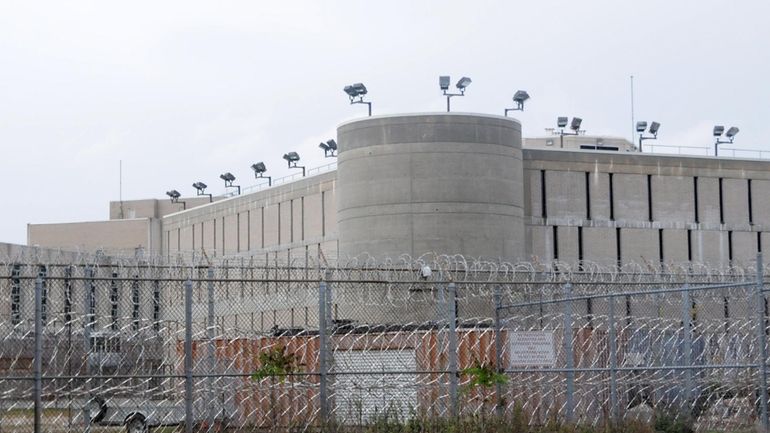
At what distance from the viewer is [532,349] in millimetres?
19094

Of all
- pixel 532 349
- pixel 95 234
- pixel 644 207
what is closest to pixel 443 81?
pixel 644 207

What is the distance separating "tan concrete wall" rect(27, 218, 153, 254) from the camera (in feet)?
262

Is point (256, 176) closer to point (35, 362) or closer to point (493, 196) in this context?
point (493, 196)

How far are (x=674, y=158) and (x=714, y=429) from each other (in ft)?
114

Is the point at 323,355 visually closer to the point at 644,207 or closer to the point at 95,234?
the point at 644,207

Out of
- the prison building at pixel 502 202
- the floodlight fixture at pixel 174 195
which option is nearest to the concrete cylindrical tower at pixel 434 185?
the prison building at pixel 502 202

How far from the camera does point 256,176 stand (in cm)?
6969

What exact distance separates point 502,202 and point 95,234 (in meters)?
43.6

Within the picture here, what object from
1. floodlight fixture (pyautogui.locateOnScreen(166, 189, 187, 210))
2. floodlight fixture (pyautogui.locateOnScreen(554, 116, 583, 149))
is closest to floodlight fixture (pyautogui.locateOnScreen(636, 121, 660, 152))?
floodlight fixture (pyautogui.locateOnScreen(554, 116, 583, 149))

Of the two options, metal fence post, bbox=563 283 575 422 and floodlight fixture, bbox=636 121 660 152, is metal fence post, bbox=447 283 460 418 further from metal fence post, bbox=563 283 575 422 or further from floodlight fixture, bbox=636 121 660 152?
floodlight fixture, bbox=636 121 660 152

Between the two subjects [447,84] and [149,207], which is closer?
[447,84]

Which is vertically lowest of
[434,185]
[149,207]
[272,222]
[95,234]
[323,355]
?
[323,355]

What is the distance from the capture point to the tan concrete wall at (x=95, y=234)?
7994 centimetres

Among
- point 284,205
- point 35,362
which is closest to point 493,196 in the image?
point 284,205
